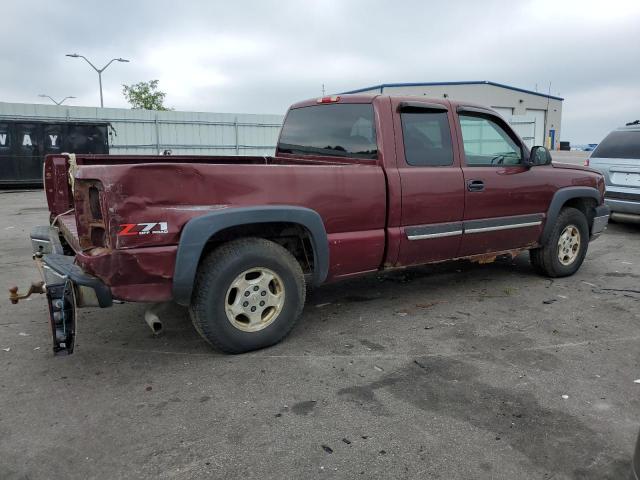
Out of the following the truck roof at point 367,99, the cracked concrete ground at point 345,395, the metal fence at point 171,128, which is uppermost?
the metal fence at point 171,128

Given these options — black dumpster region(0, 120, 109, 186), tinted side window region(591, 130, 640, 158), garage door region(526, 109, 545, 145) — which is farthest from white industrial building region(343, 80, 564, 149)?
tinted side window region(591, 130, 640, 158)

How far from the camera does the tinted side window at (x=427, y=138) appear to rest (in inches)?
174

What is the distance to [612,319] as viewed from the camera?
179 inches

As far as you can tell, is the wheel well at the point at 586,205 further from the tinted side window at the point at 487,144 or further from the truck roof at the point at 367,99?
the truck roof at the point at 367,99

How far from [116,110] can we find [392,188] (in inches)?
905

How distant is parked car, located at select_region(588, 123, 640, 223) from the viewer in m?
8.42

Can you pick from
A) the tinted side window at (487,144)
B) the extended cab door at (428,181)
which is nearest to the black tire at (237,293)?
the extended cab door at (428,181)

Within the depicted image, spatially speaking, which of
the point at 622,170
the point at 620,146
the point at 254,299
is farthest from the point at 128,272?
the point at 620,146

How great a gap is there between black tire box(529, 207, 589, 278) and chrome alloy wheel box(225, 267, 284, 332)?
333cm

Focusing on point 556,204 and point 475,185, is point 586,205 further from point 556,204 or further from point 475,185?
point 475,185

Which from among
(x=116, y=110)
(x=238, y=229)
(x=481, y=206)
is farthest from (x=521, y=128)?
(x=238, y=229)

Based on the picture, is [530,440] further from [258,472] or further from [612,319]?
[612,319]

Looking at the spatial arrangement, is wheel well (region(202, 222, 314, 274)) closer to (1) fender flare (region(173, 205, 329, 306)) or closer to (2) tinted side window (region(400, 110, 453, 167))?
(1) fender flare (region(173, 205, 329, 306))

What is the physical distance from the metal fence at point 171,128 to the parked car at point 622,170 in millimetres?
18386
